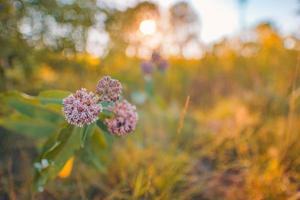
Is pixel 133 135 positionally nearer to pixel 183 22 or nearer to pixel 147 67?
pixel 147 67

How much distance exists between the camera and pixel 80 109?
1012mm

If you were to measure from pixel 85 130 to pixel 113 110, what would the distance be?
11 centimetres

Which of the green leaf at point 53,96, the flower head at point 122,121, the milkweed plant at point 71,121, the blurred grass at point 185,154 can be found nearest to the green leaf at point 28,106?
the milkweed plant at point 71,121

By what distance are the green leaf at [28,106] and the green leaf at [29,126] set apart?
50 mm

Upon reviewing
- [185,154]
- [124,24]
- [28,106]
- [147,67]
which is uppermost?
[124,24]

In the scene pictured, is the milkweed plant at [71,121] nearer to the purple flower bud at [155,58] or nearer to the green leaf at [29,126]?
the green leaf at [29,126]

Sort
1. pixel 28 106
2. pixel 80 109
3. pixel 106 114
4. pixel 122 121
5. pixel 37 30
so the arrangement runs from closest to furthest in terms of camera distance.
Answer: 1. pixel 80 109
2. pixel 122 121
3. pixel 106 114
4. pixel 28 106
5. pixel 37 30

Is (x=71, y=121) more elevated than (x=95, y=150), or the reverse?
(x=71, y=121)

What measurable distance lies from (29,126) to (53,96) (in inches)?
19.6

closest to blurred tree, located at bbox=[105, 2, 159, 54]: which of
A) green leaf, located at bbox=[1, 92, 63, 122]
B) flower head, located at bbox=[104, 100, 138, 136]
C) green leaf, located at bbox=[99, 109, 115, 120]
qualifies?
green leaf, located at bbox=[1, 92, 63, 122]

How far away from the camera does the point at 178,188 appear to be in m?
2.25

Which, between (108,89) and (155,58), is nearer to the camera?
(108,89)

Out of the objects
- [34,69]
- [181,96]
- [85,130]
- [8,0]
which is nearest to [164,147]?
[34,69]

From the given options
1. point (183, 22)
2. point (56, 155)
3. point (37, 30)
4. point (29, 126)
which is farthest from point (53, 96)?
point (183, 22)
